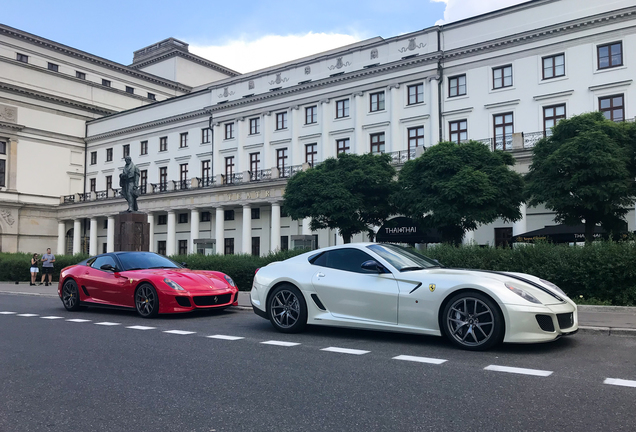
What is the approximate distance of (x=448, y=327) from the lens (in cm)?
720

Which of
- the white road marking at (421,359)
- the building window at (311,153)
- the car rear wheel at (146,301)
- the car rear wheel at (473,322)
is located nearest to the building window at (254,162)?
the building window at (311,153)

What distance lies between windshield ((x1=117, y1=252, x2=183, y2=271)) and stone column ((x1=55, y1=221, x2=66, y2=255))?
54115 millimetres

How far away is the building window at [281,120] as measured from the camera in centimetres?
4775

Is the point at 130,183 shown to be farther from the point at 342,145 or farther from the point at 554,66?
the point at 554,66

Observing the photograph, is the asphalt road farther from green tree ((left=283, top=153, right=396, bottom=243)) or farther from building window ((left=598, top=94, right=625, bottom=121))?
building window ((left=598, top=94, right=625, bottom=121))

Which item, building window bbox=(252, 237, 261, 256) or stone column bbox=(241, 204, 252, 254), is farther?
building window bbox=(252, 237, 261, 256)

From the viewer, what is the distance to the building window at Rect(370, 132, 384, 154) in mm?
41844

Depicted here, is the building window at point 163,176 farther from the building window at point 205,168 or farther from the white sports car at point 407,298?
the white sports car at point 407,298

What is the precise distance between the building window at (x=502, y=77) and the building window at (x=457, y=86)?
210 centimetres

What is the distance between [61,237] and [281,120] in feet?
102

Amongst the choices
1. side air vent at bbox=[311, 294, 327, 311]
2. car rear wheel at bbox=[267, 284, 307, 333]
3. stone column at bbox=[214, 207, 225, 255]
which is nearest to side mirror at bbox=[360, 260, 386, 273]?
side air vent at bbox=[311, 294, 327, 311]

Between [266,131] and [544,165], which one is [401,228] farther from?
[266,131]

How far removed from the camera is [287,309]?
887 centimetres

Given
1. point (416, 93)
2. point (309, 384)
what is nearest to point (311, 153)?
point (416, 93)
